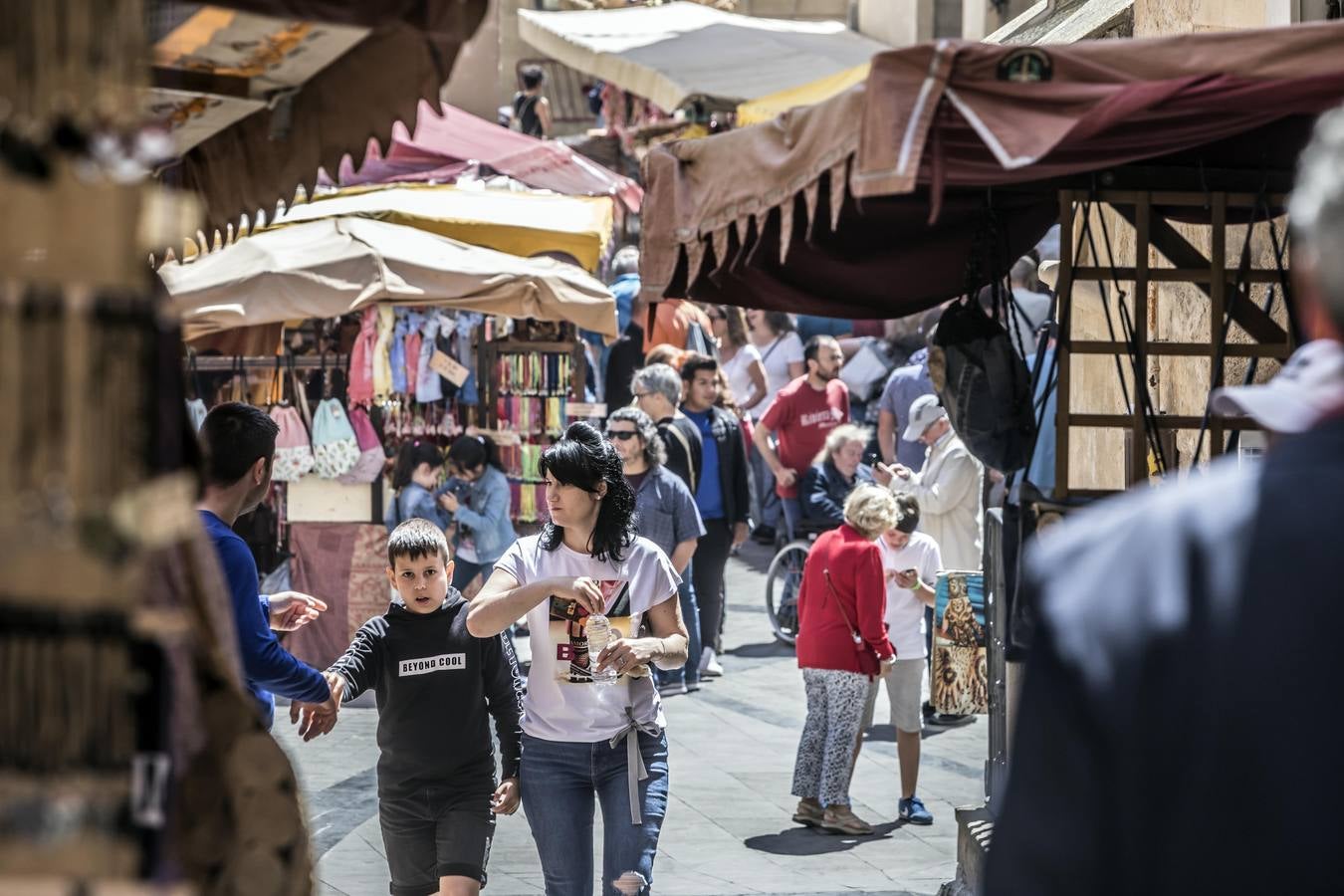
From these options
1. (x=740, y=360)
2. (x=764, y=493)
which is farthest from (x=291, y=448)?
(x=764, y=493)

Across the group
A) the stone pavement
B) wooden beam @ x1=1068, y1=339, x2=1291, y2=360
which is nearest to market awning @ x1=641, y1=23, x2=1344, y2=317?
wooden beam @ x1=1068, y1=339, x2=1291, y2=360

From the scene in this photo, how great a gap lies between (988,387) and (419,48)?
2490 mm

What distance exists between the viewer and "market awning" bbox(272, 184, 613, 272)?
12.4m

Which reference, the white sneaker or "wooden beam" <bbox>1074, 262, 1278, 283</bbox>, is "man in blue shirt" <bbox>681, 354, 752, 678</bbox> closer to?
the white sneaker

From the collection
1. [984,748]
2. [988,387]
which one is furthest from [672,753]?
[988,387]

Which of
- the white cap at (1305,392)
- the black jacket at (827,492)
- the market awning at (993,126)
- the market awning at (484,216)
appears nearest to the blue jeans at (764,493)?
the black jacket at (827,492)

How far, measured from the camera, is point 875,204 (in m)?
5.56

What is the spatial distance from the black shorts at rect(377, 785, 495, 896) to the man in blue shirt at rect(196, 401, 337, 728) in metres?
0.61

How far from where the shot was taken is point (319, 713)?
17.6ft

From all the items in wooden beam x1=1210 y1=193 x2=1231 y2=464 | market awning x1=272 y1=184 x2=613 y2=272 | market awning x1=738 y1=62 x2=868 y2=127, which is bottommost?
wooden beam x1=1210 y1=193 x2=1231 y2=464

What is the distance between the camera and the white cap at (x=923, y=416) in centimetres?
1129

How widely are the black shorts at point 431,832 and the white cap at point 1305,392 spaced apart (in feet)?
13.3

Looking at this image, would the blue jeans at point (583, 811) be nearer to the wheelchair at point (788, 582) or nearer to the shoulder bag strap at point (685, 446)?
the shoulder bag strap at point (685, 446)

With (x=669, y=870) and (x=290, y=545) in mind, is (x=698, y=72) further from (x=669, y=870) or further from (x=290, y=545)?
(x=669, y=870)
